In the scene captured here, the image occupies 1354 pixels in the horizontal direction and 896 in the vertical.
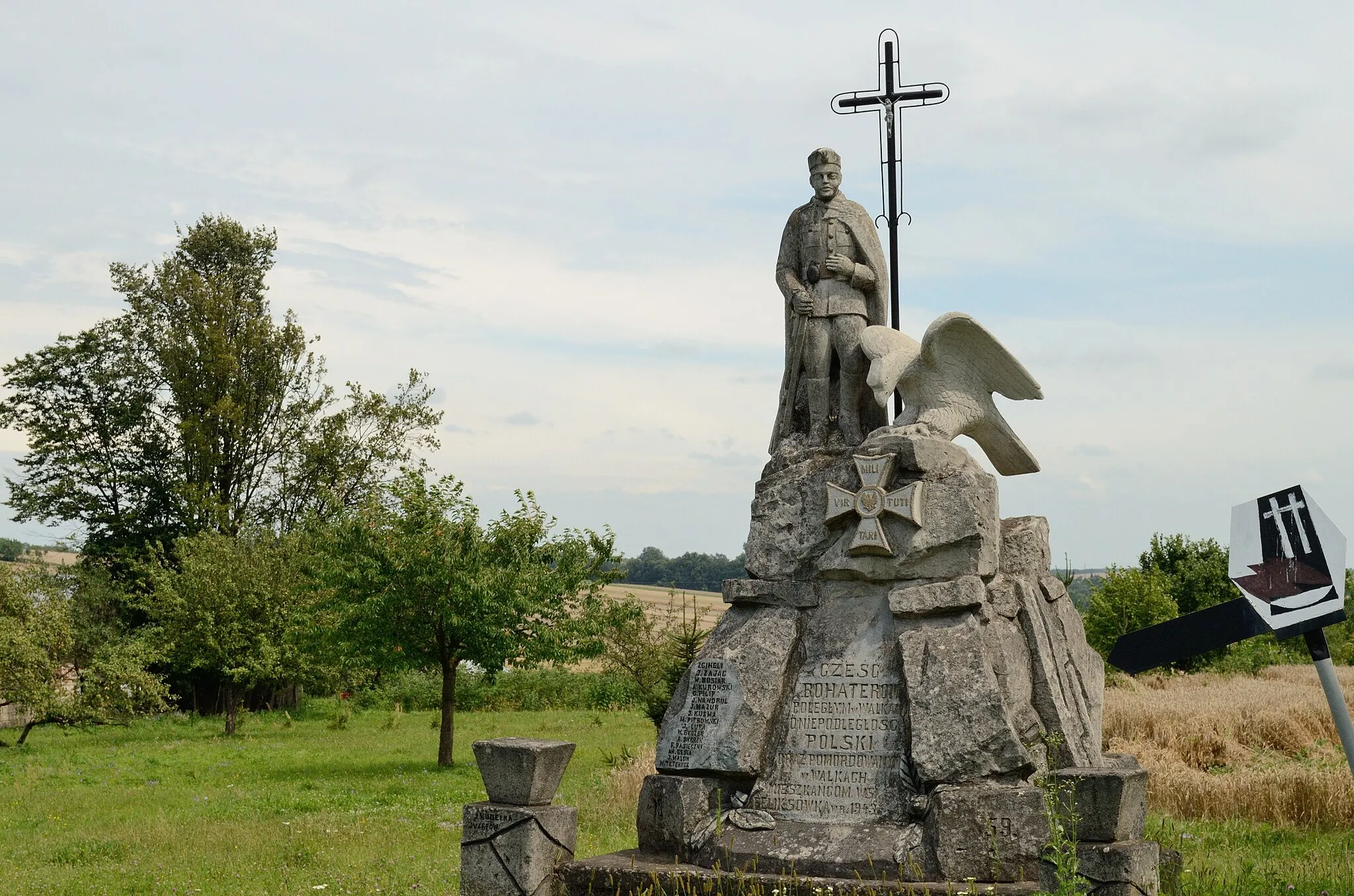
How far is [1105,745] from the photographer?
15.1 meters

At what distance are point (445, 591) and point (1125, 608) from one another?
16.9m

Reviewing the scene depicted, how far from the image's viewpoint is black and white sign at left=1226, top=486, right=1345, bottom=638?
432cm

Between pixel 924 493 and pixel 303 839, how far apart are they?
6.43 meters

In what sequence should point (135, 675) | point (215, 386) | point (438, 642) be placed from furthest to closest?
point (215, 386), point (135, 675), point (438, 642)

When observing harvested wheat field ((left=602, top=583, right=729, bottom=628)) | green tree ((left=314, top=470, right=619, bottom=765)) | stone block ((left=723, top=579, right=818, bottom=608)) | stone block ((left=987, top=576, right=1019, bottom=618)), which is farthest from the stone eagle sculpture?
harvested wheat field ((left=602, top=583, right=729, bottom=628))

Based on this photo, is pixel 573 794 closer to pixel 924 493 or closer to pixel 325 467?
pixel 924 493

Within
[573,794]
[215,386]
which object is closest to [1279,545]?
[573,794]

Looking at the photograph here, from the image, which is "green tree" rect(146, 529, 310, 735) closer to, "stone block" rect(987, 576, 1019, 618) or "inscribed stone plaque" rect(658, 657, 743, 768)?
"inscribed stone plaque" rect(658, 657, 743, 768)

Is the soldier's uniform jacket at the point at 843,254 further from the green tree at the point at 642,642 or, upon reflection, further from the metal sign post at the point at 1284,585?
the green tree at the point at 642,642

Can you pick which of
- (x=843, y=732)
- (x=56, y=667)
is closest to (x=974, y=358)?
(x=843, y=732)

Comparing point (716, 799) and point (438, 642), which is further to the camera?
point (438, 642)

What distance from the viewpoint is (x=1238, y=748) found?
1488 centimetres

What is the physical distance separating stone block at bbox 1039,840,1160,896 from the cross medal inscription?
98.6 inches

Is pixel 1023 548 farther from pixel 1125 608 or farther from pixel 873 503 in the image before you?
pixel 1125 608
